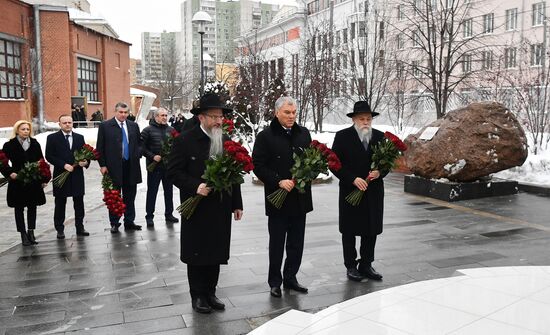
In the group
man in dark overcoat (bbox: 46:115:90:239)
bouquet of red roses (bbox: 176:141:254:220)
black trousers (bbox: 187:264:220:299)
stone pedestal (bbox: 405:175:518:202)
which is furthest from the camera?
stone pedestal (bbox: 405:175:518:202)

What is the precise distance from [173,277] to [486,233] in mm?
4793

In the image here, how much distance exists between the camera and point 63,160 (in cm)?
819

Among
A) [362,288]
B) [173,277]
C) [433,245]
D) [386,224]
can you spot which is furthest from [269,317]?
[386,224]

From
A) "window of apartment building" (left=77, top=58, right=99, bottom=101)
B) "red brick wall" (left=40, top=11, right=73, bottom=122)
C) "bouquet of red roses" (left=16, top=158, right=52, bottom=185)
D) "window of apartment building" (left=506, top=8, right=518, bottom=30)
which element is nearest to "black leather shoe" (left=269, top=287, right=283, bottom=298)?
"bouquet of red roses" (left=16, top=158, right=52, bottom=185)

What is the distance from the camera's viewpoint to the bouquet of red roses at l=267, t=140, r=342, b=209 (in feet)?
16.8

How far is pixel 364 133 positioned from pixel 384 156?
37 centimetres

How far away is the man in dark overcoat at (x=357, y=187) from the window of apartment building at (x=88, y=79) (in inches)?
1430

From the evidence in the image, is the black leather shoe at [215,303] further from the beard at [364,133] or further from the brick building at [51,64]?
the brick building at [51,64]

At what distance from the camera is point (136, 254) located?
7.16 metres

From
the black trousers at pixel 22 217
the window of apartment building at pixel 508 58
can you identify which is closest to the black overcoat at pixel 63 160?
the black trousers at pixel 22 217

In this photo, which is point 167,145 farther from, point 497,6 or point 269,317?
point 497,6

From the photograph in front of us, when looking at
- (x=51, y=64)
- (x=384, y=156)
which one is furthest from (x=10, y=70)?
(x=384, y=156)

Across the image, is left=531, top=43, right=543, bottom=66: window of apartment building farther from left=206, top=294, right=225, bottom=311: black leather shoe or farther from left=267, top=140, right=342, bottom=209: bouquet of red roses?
left=206, top=294, right=225, bottom=311: black leather shoe

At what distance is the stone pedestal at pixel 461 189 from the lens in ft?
35.8
